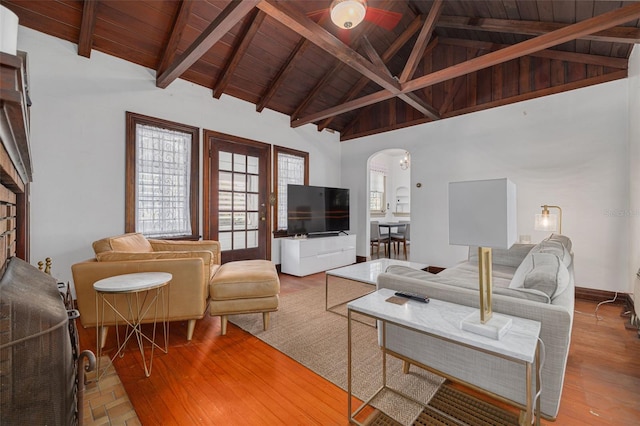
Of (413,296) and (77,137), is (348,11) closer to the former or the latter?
(413,296)

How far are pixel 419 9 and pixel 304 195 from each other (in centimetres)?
323

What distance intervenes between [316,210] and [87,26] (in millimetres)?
3653

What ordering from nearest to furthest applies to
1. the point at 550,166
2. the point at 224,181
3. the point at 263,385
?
the point at 263,385
the point at 550,166
the point at 224,181

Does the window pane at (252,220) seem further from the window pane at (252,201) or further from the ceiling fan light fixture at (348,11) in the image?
the ceiling fan light fixture at (348,11)

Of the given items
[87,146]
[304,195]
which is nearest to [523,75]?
[304,195]

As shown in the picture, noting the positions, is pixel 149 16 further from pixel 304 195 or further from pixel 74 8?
pixel 304 195

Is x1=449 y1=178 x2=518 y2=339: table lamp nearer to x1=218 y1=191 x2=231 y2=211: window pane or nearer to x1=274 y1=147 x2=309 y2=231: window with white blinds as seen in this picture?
x1=218 y1=191 x2=231 y2=211: window pane

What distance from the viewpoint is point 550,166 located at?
366 centimetres

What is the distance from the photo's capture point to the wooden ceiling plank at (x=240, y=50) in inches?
124

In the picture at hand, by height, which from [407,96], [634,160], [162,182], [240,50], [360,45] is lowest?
[162,182]

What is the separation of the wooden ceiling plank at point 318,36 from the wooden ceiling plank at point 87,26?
1.66m

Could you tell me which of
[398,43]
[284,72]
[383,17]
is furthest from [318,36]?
[398,43]

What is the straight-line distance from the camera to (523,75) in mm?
3857

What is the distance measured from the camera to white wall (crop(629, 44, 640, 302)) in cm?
276
